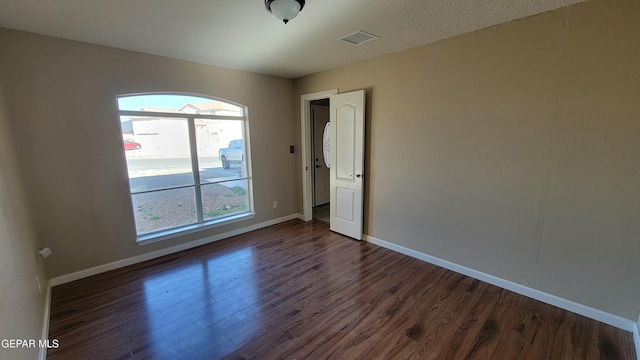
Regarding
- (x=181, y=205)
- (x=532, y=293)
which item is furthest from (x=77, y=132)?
(x=532, y=293)

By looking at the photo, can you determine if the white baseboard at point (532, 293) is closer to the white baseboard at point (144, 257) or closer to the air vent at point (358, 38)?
the white baseboard at point (144, 257)

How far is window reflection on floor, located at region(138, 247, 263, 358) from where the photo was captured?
1.98 meters

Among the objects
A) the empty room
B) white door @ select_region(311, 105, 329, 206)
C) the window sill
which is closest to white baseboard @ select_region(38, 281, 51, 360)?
the empty room

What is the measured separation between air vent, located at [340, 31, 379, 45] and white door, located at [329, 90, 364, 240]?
0.75 metres

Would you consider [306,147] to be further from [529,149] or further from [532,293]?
[532,293]

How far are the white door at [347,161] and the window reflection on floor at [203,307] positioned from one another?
1.50 m

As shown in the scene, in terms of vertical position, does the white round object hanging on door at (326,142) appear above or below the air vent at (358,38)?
below

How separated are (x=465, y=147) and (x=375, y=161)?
1.12 m

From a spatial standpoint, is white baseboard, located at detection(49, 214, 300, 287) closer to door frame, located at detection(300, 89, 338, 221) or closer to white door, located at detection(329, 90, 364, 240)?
door frame, located at detection(300, 89, 338, 221)

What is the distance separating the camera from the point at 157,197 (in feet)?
11.1

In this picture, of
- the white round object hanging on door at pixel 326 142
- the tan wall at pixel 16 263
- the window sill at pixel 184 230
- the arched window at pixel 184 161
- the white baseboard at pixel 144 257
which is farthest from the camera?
the white round object hanging on door at pixel 326 142

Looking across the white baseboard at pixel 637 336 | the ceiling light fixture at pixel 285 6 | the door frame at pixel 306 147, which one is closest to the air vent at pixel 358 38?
the ceiling light fixture at pixel 285 6

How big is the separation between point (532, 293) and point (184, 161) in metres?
4.21

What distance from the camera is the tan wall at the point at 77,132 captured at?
2.46 m
